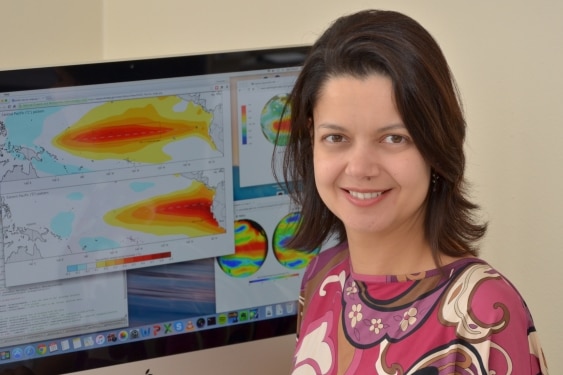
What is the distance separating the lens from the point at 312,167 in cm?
122

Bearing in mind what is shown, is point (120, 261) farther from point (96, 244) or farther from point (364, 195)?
point (364, 195)

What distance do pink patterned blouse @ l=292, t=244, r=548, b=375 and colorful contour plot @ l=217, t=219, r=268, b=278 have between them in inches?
5.1

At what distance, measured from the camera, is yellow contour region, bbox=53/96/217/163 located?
3.89ft

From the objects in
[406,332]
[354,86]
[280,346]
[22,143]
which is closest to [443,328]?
[406,332]

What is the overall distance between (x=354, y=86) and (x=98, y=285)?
45 centimetres

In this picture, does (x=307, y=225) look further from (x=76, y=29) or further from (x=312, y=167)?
(x=76, y=29)

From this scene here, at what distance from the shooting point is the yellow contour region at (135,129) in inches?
46.6

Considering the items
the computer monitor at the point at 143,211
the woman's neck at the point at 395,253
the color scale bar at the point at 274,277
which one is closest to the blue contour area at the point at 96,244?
the computer monitor at the point at 143,211

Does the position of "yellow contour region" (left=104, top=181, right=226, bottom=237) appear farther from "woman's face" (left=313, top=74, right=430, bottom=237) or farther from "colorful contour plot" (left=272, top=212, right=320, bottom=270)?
"woman's face" (left=313, top=74, right=430, bottom=237)

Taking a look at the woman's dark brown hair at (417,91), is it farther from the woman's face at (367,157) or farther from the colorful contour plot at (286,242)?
the colorful contour plot at (286,242)

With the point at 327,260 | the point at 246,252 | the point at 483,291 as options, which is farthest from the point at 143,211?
the point at 483,291

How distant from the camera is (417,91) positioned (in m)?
0.98

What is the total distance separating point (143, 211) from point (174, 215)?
0.04m

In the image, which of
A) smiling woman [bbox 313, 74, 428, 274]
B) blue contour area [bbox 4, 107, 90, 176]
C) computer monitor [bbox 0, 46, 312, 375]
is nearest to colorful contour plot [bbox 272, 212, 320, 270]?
computer monitor [bbox 0, 46, 312, 375]
